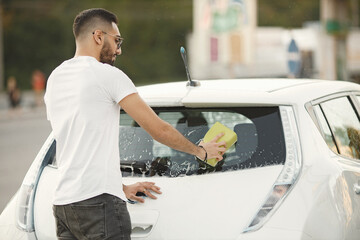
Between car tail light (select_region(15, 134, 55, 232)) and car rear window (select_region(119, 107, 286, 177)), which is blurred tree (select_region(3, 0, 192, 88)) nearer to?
car tail light (select_region(15, 134, 55, 232))

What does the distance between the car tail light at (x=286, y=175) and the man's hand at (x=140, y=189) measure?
50 centimetres

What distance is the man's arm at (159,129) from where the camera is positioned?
3.14 metres

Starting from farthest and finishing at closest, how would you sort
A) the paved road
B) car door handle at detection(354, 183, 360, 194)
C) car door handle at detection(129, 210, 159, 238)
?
the paved road
car door handle at detection(354, 183, 360, 194)
car door handle at detection(129, 210, 159, 238)

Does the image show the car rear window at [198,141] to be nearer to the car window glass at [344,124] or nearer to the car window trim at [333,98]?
the car window trim at [333,98]

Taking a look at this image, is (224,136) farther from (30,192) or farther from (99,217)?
(30,192)

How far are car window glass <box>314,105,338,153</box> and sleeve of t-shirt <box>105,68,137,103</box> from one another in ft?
3.65


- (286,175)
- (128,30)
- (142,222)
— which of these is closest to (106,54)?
(142,222)

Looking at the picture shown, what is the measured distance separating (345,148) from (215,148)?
1018 mm

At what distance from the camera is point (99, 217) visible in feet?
10.1

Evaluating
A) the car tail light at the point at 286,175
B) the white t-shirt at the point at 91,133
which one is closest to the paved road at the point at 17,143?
the white t-shirt at the point at 91,133

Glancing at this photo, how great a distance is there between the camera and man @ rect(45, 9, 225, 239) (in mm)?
3076

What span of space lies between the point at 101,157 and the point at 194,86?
3.04 feet

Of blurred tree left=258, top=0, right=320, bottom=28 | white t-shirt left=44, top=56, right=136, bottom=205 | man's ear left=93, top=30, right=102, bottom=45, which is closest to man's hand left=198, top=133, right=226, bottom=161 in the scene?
white t-shirt left=44, top=56, right=136, bottom=205

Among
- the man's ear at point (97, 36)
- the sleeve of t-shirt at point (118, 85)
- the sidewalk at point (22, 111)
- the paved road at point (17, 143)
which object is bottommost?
the sidewalk at point (22, 111)
